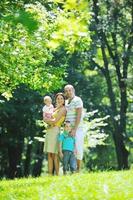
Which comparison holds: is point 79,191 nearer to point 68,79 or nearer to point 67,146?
point 67,146

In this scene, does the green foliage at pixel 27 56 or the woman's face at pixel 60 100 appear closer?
the woman's face at pixel 60 100

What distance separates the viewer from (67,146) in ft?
39.5

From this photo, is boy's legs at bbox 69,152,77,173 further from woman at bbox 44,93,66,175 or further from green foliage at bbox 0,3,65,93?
green foliage at bbox 0,3,65,93

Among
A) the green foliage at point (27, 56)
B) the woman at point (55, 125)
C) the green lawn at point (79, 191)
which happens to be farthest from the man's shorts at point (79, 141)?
the green lawn at point (79, 191)

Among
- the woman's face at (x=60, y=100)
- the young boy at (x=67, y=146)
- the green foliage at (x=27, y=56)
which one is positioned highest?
the green foliage at (x=27, y=56)

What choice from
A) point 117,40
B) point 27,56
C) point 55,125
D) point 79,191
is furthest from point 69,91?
point 117,40

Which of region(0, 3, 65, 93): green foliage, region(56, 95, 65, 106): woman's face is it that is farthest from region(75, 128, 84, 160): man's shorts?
region(0, 3, 65, 93): green foliage

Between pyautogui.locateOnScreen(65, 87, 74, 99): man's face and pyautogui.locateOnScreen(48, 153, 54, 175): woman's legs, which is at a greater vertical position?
pyautogui.locateOnScreen(65, 87, 74, 99): man's face

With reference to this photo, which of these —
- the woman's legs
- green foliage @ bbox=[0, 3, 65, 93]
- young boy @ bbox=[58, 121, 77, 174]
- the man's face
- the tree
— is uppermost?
the tree

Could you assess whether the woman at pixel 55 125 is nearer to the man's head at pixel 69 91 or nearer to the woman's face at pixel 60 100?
the woman's face at pixel 60 100

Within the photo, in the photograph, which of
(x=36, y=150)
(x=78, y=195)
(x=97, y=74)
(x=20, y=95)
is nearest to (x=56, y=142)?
(x=78, y=195)

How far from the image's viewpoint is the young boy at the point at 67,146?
39.6ft

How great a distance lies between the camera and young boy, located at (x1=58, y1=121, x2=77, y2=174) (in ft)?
39.6

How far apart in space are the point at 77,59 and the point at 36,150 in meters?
9.95
